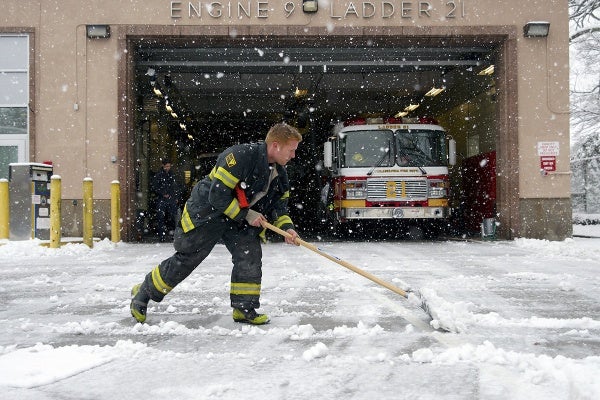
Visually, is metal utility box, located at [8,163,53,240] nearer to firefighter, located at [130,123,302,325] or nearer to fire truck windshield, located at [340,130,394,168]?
fire truck windshield, located at [340,130,394,168]

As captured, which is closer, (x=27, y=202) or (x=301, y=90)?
(x=27, y=202)

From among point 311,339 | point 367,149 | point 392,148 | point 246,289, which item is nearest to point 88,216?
point 367,149

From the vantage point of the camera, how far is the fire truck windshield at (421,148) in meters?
16.1

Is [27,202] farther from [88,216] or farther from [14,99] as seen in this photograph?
[14,99]

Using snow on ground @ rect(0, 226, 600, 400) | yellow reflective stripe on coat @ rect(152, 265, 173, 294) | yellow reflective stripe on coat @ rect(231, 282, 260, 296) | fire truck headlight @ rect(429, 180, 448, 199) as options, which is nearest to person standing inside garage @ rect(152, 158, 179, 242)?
fire truck headlight @ rect(429, 180, 448, 199)

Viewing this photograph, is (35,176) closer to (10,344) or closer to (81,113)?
(81,113)

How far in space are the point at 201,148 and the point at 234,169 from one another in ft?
102

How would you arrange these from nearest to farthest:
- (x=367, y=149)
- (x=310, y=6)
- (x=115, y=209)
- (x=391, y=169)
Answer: (x=115, y=209) → (x=310, y=6) → (x=391, y=169) → (x=367, y=149)

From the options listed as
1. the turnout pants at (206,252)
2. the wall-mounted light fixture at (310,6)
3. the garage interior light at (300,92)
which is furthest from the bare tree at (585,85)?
the turnout pants at (206,252)

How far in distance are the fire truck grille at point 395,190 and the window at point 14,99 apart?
26.6 feet

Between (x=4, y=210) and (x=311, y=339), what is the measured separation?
33.5 feet

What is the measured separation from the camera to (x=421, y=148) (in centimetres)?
1625

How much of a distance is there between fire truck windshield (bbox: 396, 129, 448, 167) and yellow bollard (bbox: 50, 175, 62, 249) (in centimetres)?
778

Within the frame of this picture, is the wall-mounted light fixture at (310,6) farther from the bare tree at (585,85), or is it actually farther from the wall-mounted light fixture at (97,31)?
→ the bare tree at (585,85)
